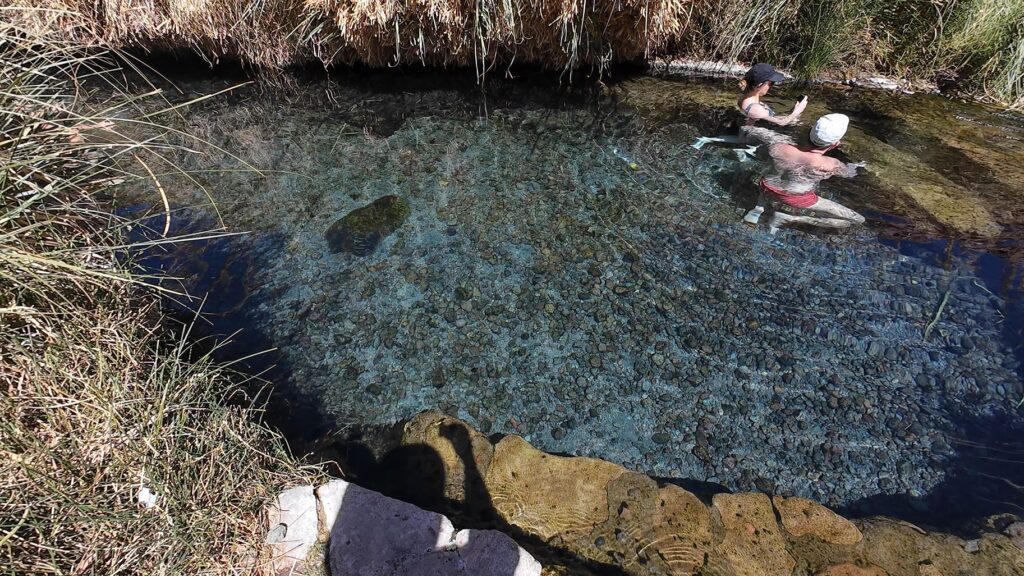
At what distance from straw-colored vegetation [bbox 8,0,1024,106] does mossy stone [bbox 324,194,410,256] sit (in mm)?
2503

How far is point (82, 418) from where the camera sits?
2.06 metres

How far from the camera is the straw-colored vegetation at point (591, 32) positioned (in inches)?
244

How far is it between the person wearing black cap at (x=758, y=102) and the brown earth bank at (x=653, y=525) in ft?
14.4

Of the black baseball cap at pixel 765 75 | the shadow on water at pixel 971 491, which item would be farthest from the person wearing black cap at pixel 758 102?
the shadow on water at pixel 971 491

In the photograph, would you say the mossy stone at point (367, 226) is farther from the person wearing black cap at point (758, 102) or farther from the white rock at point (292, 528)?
the person wearing black cap at point (758, 102)

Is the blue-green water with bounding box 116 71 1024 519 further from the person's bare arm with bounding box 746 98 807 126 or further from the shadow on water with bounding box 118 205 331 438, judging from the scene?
the person's bare arm with bounding box 746 98 807 126

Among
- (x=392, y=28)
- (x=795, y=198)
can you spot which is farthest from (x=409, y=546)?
(x=392, y=28)

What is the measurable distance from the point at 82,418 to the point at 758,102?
259 inches

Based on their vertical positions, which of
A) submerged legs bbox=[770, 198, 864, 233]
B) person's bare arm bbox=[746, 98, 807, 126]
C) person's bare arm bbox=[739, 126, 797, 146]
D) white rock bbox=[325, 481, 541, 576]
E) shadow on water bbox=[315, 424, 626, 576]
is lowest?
shadow on water bbox=[315, 424, 626, 576]

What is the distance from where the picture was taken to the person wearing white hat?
4.93 m

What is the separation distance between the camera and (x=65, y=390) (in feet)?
6.76

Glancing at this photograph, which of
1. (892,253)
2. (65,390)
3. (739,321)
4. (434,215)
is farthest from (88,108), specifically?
(892,253)

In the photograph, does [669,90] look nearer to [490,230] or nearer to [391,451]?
[490,230]

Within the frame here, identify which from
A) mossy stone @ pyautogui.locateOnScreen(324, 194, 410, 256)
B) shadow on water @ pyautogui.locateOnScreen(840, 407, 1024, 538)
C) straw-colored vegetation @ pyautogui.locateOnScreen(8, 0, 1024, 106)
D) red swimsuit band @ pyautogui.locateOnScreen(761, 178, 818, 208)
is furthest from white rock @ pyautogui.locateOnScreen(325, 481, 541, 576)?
straw-colored vegetation @ pyautogui.locateOnScreen(8, 0, 1024, 106)
